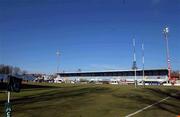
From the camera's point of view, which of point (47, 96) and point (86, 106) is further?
point (47, 96)

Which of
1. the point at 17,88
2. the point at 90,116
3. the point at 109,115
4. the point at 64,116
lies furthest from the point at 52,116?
the point at 17,88

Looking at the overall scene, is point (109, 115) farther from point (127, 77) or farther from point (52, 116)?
point (127, 77)

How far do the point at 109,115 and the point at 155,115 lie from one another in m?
3.40

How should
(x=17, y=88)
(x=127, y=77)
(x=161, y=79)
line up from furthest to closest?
(x=127, y=77) → (x=161, y=79) → (x=17, y=88)

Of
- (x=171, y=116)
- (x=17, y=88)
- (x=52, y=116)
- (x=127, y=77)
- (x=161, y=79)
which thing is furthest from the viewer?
(x=127, y=77)

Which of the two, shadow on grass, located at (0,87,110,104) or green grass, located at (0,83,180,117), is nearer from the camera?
green grass, located at (0,83,180,117)

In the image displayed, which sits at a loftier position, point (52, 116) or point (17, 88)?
point (17, 88)

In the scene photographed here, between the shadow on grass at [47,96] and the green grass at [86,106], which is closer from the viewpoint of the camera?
the green grass at [86,106]

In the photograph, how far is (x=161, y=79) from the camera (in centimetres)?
16888

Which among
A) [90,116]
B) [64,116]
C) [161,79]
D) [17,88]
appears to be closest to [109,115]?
[90,116]

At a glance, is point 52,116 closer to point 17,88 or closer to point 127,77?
point 17,88

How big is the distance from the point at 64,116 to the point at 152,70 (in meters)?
161

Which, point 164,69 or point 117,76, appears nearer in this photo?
point 164,69

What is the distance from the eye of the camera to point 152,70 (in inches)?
6998
